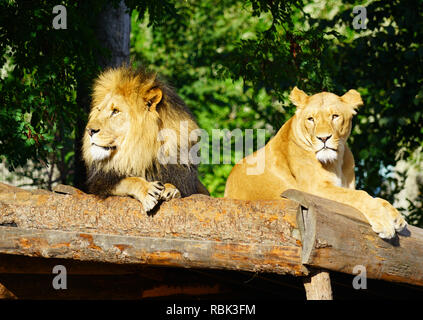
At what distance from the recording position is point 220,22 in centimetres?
1184

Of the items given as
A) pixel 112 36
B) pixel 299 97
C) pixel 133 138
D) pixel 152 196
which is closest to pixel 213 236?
pixel 152 196

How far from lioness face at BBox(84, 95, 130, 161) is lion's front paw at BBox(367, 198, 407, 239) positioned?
1.68 meters

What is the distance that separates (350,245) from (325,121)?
1256 mm

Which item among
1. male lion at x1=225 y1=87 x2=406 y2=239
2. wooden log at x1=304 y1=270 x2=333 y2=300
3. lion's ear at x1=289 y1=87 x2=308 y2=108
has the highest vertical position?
lion's ear at x1=289 y1=87 x2=308 y2=108

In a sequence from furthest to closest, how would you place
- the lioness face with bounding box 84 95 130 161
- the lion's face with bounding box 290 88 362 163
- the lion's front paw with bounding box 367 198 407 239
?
the lion's face with bounding box 290 88 362 163, the lioness face with bounding box 84 95 130 161, the lion's front paw with bounding box 367 198 407 239

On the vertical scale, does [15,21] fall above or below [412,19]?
below

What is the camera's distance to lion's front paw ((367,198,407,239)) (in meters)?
3.28

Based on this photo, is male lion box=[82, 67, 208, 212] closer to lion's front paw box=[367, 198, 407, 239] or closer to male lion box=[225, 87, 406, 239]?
male lion box=[225, 87, 406, 239]

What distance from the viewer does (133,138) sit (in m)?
3.99

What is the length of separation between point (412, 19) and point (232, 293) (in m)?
3.94

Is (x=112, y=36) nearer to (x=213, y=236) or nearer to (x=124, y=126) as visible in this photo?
(x=124, y=126)

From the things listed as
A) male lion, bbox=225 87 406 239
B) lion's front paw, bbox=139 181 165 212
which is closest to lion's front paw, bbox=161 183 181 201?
lion's front paw, bbox=139 181 165 212
